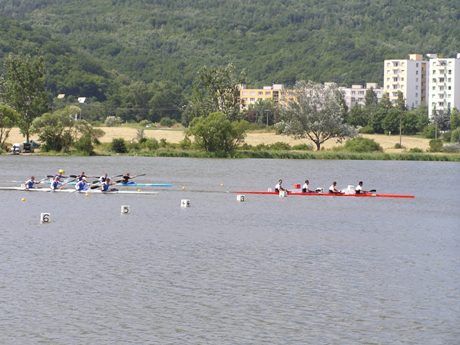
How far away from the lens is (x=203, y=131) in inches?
4131

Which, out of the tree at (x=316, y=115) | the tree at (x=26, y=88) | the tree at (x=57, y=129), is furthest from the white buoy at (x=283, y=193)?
the tree at (x=26, y=88)

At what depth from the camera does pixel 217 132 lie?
105 m

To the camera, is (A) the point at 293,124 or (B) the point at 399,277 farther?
(A) the point at 293,124

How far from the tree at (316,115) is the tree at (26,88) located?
29484mm

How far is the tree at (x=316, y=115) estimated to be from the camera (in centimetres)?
11700

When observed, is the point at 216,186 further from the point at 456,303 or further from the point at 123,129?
the point at 123,129

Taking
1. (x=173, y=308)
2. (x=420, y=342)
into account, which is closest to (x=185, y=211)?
(x=173, y=308)

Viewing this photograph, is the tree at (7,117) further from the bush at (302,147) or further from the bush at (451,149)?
the bush at (451,149)

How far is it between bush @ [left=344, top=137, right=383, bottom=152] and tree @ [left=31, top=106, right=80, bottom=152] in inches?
1314

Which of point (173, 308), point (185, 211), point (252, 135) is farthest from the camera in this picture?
point (252, 135)

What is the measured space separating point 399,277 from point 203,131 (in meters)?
75.3

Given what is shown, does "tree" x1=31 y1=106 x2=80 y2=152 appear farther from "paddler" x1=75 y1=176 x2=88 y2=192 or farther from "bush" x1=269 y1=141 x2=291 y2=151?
"paddler" x1=75 y1=176 x2=88 y2=192

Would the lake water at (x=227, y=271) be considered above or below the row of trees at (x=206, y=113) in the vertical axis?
below

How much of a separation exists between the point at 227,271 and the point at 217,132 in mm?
74813
